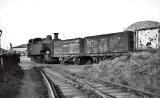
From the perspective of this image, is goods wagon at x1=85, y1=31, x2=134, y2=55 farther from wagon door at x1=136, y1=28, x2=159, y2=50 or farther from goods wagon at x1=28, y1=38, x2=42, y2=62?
goods wagon at x1=28, y1=38, x2=42, y2=62

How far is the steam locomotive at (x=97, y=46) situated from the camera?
16.0 meters

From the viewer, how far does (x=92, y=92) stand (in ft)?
27.6

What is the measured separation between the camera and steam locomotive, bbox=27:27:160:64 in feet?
52.6

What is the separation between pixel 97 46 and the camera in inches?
837

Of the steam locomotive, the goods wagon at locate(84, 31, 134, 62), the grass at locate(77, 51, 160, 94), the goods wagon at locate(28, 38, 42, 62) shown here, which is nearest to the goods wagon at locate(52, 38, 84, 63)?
the steam locomotive

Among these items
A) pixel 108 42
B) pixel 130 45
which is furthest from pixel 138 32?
pixel 108 42

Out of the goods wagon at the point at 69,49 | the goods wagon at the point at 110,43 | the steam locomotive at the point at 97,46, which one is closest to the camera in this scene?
the steam locomotive at the point at 97,46

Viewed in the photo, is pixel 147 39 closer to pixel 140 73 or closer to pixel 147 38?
pixel 147 38

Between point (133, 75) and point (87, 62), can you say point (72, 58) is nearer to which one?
point (87, 62)

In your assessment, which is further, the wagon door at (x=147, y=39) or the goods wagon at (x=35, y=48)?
the goods wagon at (x=35, y=48)

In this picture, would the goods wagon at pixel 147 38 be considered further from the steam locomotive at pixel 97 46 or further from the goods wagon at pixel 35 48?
the goods wagon at pixel 35 48

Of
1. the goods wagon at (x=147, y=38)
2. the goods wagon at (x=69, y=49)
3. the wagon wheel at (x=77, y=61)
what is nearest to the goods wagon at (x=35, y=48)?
the goods wagon at (x=69, y=49)

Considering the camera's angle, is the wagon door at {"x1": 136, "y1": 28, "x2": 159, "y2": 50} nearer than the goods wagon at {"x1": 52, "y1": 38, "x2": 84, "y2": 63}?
Yes

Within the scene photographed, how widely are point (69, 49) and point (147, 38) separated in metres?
13.2
